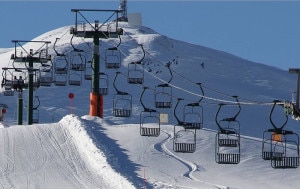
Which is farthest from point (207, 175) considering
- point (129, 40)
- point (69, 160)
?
point (129, 40)

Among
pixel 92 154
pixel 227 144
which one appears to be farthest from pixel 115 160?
pixel 227 144

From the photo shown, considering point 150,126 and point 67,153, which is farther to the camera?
point 150,126

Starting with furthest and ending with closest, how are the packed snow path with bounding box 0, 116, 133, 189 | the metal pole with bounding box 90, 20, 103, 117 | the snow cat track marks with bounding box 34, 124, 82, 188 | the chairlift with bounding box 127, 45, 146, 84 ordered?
1. the metal pole with bounding box 90, 20, 103, 117
2. the chairlift with bounding box 127, 45, 146, 84
3. the snow cat track marks with bounding box 34, 124, 82, 188
4. the packed snow path with bounding box 0, 116, 133, 189

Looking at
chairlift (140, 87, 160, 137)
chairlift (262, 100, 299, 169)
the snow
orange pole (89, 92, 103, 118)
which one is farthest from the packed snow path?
chairlift (262, 100, 299, 169)

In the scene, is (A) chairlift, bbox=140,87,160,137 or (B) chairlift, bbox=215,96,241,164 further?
(A) chairlift, bbox=140,87,160,137

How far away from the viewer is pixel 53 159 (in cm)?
3616

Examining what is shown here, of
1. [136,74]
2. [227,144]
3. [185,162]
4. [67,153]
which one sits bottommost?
[185,162]

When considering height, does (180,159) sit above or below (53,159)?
below

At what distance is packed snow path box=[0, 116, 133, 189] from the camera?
1272 inches

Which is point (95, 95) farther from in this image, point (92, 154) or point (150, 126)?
point (92, 154)

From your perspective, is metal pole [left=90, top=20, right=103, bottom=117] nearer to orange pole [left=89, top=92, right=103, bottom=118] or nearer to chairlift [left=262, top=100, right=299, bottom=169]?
orange pole [left=89, top=92, right=103, bottom=118]

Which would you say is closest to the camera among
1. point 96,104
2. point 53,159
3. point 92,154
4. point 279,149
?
point 53,159

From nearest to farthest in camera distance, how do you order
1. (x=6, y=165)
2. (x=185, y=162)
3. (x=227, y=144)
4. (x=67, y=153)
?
(x=227, y=144) < (x=6, y=165) < (x=67, y=153) < (x=185, y=162)

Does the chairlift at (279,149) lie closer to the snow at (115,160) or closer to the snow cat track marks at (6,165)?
the snow at (115,160)
